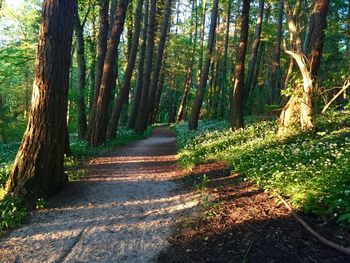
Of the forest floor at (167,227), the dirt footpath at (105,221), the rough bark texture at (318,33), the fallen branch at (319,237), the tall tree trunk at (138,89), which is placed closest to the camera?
the fallen branch at (319,237)

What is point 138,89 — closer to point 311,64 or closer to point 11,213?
point 311,64

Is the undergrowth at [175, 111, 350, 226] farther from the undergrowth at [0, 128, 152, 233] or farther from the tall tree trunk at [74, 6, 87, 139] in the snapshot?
the tall tree trunk at [74, 6, 87, 139]

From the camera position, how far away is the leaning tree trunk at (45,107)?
742 centimetres

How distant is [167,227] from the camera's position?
6.26m

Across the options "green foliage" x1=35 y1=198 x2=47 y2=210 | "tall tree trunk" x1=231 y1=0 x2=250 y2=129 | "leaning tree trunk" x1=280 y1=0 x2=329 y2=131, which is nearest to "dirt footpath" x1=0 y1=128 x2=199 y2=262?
"green foliage" x1=35 y1=198 x2=47 y2=210

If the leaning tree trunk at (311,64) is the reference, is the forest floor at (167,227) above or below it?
below

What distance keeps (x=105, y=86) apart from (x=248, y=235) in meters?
11.9

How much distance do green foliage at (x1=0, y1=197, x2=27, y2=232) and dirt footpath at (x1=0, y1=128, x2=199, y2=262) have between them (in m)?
0.19

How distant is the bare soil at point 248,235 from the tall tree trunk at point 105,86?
9569 mm

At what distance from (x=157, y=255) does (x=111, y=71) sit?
1162 cm

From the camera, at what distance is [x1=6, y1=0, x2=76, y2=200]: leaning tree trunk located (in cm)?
742

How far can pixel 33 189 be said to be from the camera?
290 inches

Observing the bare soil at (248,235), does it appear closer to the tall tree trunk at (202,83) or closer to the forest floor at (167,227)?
the forest floor at (167,227)

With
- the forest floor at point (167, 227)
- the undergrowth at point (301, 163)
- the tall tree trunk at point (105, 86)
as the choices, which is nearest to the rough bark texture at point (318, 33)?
the undergrowth at point (301, 163)
